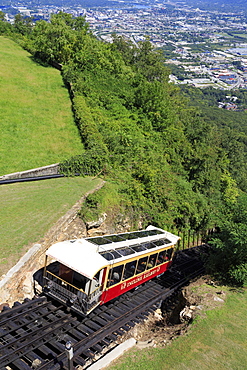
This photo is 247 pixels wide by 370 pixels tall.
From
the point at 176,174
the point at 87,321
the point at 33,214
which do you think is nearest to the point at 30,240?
the point at 33,214

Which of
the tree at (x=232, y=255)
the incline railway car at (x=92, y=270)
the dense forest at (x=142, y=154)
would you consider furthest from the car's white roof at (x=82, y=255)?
the tree at (x=232, y=255)

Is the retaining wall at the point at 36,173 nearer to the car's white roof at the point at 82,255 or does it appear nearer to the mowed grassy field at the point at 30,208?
the mowed grassy field at the point at 30,208

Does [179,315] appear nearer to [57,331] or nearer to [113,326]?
[113,326]

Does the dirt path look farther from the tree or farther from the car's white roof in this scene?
the tree

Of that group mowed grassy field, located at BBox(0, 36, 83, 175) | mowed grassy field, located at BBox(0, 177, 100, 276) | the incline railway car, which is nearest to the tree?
the incline railway car

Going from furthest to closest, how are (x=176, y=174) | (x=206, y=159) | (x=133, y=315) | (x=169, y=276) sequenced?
(x=206, y=159), (x=176, y=174), (x=169, y=276), (x=133, y=315)

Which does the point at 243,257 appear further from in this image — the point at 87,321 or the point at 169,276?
the point at 87,321

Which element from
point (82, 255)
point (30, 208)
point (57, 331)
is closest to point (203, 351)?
point (57, 331)
